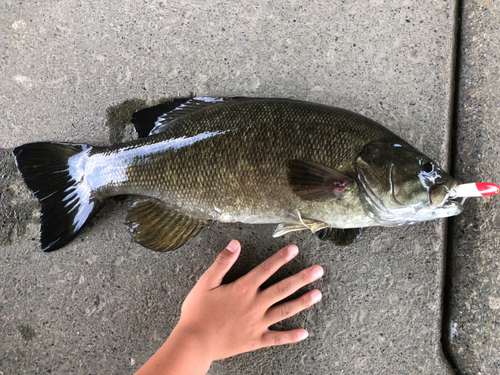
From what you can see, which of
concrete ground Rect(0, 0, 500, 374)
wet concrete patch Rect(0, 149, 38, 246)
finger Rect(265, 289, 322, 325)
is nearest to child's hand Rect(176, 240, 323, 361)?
finger Rect(265, 289, 322, 325)

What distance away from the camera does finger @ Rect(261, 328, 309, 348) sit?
1573 mm

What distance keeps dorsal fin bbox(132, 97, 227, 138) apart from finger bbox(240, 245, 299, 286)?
2.82ft

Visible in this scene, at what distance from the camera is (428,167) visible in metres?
1.28

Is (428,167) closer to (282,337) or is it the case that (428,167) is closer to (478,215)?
(478,215)

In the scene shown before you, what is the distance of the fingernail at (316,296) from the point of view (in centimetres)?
158

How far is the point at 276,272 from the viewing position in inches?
66.5

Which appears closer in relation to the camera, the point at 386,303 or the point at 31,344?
the point at 386,303

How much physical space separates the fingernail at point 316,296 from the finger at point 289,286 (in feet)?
0.24

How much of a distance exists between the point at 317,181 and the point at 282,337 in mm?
878

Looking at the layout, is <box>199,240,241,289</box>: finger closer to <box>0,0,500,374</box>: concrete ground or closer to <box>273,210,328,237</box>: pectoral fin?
<box>0,0,500,374</box>: concrete ground

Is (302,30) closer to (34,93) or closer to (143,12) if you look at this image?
(143,12)

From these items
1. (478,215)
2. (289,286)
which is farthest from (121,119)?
(478,215)

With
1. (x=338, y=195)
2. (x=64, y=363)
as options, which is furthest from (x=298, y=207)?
(x=64, y=363)

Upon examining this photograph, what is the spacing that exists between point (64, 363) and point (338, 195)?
184 cm
